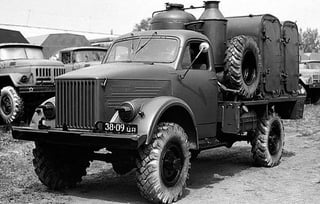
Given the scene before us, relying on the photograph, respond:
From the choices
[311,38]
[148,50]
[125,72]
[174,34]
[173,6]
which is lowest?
[311,38]

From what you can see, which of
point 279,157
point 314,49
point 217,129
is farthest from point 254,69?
point 314,49

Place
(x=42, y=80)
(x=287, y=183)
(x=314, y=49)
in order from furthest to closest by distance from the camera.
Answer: (x=314, y=49), (x=42, y=80), (x=287, y=183)

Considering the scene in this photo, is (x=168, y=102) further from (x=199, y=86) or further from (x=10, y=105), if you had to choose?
(x=10, y=105)

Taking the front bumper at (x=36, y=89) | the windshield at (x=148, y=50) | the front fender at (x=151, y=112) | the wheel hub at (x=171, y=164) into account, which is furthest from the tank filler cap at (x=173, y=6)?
the front bumper at (x=36, y=89)

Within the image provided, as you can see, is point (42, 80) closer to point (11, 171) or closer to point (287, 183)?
point (11, 171)

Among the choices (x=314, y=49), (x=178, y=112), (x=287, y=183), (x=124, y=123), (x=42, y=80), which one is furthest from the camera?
(x=314, y=49)

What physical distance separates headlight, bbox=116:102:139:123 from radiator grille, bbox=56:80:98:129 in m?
0.33

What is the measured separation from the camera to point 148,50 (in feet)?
23.8

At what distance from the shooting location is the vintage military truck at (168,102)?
5.92 meters

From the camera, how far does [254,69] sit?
8242mm

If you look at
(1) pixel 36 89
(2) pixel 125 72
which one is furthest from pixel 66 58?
(2) pixel 125 72

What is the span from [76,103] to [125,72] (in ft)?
2.21

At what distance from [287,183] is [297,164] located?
1761mm

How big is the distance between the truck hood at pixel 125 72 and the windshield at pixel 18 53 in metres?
7.12
